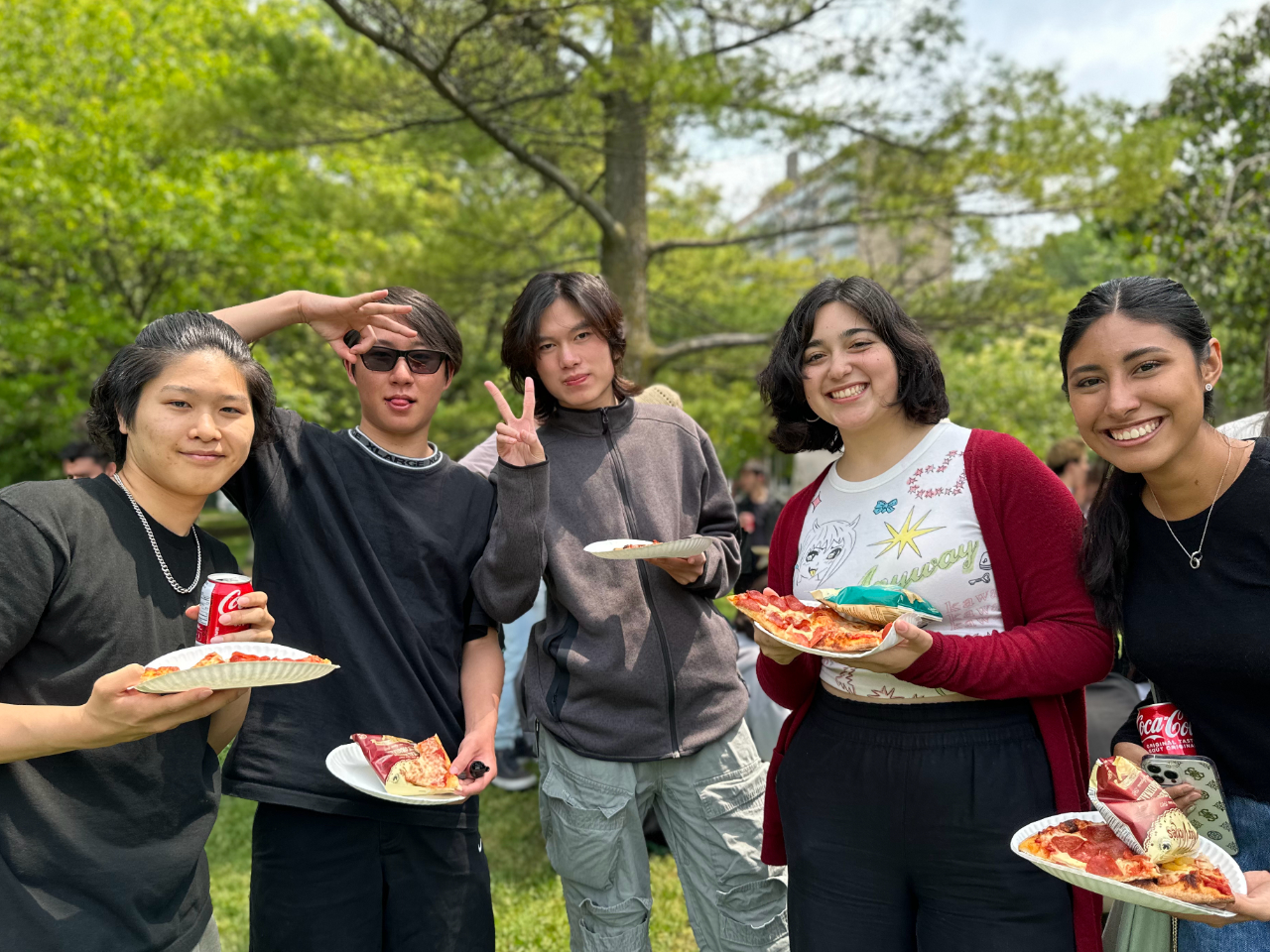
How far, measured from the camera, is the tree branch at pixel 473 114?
594cm

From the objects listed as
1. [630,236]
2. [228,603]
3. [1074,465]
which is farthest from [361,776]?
[630,236]

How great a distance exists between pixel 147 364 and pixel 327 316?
1.94ft

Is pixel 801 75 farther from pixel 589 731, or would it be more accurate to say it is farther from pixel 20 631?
pixel 20 631

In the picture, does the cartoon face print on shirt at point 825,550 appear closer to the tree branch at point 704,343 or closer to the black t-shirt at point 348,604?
the black t-shirt at point 348,604

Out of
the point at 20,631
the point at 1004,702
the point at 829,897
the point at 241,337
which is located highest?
the point at 241,337

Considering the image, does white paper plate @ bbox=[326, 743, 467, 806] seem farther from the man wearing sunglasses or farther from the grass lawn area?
the grass lawn area

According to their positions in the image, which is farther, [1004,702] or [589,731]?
[589,731]

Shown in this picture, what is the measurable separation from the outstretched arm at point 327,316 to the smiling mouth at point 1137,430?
176 cm

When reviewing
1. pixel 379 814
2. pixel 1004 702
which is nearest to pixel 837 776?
Result: pixel 1004 702

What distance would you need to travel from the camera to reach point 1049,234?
8.13m

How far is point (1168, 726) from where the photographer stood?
6.35ft

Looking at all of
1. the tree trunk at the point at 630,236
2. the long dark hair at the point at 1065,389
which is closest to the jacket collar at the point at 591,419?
the long dark hair at the point at 1065,389

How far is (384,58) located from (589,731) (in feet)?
22.9

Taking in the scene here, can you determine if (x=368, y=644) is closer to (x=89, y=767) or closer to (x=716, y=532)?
(x=89, y=767)
